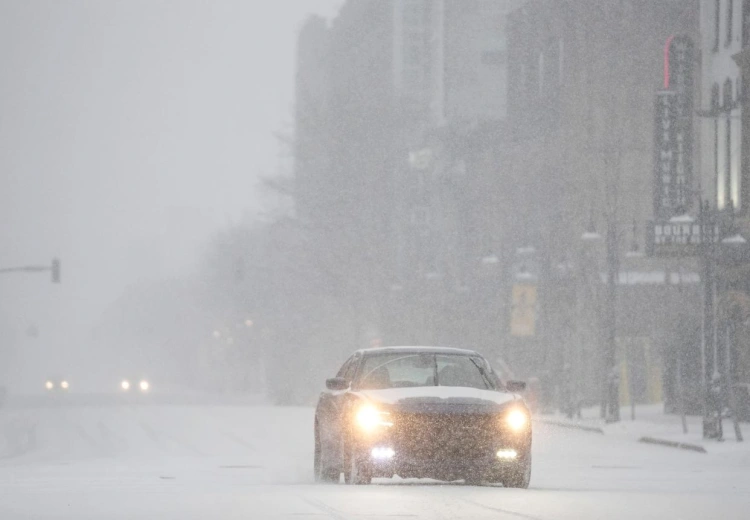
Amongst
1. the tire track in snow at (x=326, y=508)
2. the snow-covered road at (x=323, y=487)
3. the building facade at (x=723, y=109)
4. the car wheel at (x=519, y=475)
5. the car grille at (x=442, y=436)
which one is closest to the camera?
the tire track in snow at (x=326, y=508)

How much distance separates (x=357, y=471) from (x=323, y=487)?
40 centimetres

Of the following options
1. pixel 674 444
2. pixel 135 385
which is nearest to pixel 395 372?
pixel 674 444

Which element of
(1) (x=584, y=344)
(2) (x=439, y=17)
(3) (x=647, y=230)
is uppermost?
(2) (x=439, y=17)

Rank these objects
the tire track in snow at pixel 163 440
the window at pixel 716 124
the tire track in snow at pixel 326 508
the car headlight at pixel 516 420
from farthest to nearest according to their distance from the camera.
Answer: the window at pixel 716 124
the tire track in snow at pixel 163 440
the car headlight at pixel 516 420
the tire track in snow at pixel 326 508

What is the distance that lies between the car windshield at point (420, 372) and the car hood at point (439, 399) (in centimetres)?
33

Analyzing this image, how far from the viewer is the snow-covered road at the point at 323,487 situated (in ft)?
Result: 44.5

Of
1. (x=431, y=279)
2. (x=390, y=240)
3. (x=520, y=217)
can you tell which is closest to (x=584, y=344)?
(x=520, y=217)

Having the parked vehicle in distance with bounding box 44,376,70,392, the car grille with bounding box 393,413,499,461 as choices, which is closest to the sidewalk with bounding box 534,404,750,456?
the car grille with bounding box 393,413,499,461

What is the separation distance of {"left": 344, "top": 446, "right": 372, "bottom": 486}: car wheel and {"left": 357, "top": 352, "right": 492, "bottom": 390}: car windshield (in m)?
0.80

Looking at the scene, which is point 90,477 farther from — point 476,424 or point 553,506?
point 553,506

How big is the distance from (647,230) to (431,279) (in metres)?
38.5

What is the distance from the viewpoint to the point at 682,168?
41312 millimetres

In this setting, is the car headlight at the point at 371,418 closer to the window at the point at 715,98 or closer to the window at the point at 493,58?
the window at the point at 715,98

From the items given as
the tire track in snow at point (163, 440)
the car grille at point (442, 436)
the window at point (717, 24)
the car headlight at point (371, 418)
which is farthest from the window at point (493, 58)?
the car grille at point (442, 436)
